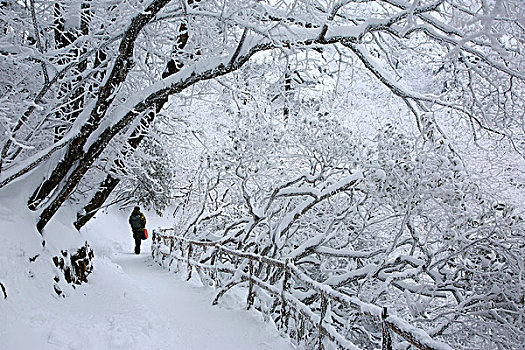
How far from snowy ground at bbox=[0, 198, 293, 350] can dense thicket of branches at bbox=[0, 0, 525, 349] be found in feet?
2.94

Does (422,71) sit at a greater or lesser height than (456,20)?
greater

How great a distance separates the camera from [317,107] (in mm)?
10016

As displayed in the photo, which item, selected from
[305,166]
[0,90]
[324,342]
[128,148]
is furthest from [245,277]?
[305,166]

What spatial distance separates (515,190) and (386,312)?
9516mm

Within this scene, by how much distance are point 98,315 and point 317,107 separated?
7.09 m

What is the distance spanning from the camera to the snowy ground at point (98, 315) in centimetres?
390

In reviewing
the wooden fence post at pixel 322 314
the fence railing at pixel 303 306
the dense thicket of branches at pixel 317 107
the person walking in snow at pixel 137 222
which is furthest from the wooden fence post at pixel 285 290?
the person walking in snow at pixel 137 222

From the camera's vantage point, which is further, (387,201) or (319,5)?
(387,201)

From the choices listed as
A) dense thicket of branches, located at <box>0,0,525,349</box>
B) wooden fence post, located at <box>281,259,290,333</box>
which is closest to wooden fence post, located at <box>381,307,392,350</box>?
dense thicket of branches, located at <box>0,0,525,349</box>

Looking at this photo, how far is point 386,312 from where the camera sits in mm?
2584

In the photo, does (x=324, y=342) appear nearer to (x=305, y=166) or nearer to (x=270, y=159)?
(x=270, y=159)

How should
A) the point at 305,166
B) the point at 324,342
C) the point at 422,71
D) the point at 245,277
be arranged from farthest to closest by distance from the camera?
the point at 305,166 < the point at 422,71 < the point at 245,277 < the point at 324,342

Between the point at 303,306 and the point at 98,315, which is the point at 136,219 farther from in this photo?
the point at 303,306

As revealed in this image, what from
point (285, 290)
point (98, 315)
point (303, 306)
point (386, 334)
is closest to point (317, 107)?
point (285, 290)
